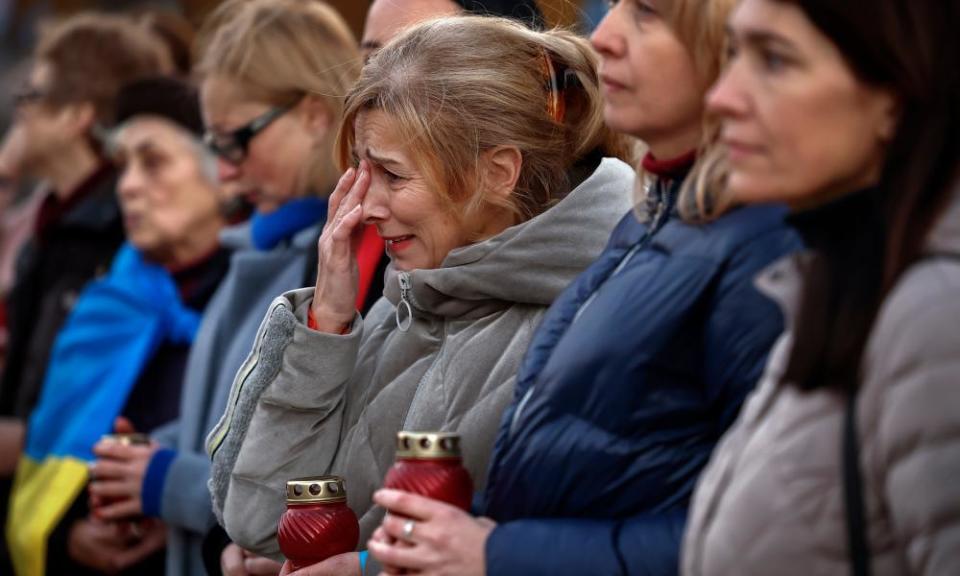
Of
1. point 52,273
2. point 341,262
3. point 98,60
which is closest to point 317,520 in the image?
point 341,262

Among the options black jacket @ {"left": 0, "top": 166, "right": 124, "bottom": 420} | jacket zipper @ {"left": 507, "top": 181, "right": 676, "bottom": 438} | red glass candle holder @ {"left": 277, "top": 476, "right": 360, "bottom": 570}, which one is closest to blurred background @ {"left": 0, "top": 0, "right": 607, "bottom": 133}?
black jacket @ {"left": 0, "top": 166, "right": 124, "bottom": 420}

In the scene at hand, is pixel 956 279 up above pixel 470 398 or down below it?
above

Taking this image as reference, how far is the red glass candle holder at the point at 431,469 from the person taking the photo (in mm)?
2250

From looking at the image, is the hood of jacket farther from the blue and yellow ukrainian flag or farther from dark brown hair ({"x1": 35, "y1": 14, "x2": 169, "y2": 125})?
dark brown hair ({"x1": 35, "y1": 14, "x2": 169, "y2": 125})

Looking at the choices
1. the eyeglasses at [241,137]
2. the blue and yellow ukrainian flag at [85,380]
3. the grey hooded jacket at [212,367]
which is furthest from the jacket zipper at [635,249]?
the blue and yellow ukrainian flag at [85,380]

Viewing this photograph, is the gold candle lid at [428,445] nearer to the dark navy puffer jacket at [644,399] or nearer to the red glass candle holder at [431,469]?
the red glass candle holder at [431,469]

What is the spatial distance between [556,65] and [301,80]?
56.6 inches

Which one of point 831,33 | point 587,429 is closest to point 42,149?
point 587,429

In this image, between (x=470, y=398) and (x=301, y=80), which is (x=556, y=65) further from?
(x=301, y=80)

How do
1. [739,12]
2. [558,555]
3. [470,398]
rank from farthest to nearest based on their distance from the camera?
[470,398] < [558,555] < [739,12]

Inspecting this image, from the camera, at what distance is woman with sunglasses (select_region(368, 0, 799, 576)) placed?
216cm

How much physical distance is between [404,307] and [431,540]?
0.85m

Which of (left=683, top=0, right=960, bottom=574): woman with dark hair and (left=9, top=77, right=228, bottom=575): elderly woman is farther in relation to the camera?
(left=9, top=77, right=228, bottom=575): elderly woman

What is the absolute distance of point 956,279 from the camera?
166cm
